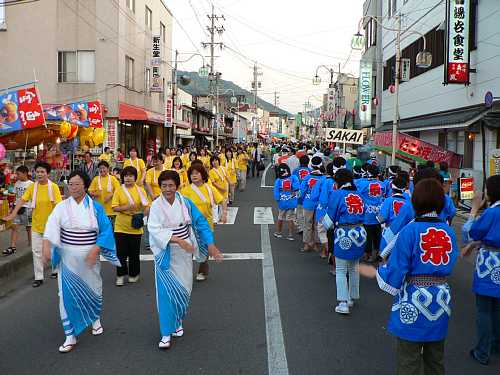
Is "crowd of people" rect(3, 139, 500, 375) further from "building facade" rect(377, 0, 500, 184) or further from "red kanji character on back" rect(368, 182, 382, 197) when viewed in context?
"building facade" rect(377, 0, 500, 184)

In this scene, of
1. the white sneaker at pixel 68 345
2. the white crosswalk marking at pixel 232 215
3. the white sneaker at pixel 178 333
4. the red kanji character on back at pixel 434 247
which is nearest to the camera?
the red kanji character on back at pixel 434 247

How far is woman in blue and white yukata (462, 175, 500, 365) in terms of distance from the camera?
4629 mm

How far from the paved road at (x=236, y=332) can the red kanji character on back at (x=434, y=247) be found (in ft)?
4.73

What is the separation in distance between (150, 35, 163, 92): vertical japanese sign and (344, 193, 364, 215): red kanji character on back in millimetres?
24112

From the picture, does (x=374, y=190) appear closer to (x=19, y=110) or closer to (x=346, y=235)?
(x=346, y=235)

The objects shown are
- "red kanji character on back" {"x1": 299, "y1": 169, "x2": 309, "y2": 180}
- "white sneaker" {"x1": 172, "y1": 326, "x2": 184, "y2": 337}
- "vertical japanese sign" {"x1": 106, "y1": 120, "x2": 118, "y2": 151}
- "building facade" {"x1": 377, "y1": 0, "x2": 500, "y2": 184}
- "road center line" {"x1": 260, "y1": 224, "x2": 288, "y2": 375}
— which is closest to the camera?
"road center line" {"x1": 260, "y1": 224, "x2": 288, "y2": 375}

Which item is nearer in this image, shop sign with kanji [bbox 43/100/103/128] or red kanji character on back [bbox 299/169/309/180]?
red kanji character on back [bbox 299/169/309/180]

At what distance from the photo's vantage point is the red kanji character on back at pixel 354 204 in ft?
20.2

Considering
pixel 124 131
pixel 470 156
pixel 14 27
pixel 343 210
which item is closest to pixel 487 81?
pixel 470 156

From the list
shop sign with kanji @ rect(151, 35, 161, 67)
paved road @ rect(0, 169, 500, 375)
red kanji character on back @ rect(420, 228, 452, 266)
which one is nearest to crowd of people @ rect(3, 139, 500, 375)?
red kanji character on back @ rect(420, 228, 452, 266)

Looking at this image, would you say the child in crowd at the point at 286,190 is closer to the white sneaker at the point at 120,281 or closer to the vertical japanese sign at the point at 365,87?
the white sneaker at the point at 120,281

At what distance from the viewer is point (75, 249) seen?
5.13 m

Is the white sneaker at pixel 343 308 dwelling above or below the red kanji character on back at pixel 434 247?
below

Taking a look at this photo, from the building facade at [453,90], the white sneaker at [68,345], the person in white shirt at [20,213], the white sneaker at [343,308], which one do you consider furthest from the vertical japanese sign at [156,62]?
the white sneaker at [68,345]
